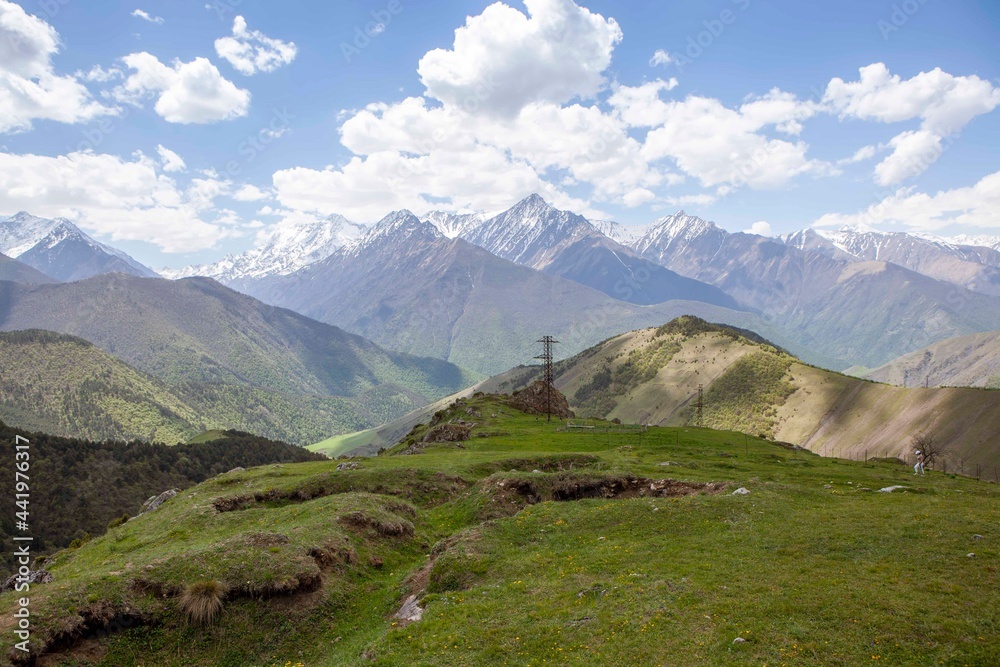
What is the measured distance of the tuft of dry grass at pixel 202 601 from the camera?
23.4 metres

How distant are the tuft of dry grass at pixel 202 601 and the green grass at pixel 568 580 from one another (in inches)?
→ 17.9

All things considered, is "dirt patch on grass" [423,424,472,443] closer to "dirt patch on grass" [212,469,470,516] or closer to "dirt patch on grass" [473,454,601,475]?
"dirt patch on grass" [473,454,601,475]

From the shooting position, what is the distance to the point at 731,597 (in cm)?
2011

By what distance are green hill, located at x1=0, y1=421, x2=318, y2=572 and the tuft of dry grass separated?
11839 cm

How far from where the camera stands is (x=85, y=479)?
150500 millimetres

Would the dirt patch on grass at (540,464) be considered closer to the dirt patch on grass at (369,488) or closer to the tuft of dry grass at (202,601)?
the dirt patch on grass at (369,488)

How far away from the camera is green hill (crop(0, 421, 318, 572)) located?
5103 inches

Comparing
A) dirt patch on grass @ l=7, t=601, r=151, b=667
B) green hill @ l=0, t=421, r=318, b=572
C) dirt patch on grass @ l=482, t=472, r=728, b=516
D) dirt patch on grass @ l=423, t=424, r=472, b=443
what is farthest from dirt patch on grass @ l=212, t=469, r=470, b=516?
green hill @ l=0, t=421, r=318, b=572

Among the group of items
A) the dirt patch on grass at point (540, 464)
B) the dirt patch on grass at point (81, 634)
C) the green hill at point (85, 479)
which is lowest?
the green hill at point (85, 479)

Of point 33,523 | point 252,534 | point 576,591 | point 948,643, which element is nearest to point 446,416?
point 252,534

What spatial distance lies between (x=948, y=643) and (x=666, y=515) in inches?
599

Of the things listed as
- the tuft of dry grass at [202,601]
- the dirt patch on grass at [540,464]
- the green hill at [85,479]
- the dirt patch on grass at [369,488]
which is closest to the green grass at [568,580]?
the tuft of dry grass at [202,601]

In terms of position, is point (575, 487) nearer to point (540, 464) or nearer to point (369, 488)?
point (540, 464)

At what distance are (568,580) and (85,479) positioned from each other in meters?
180
